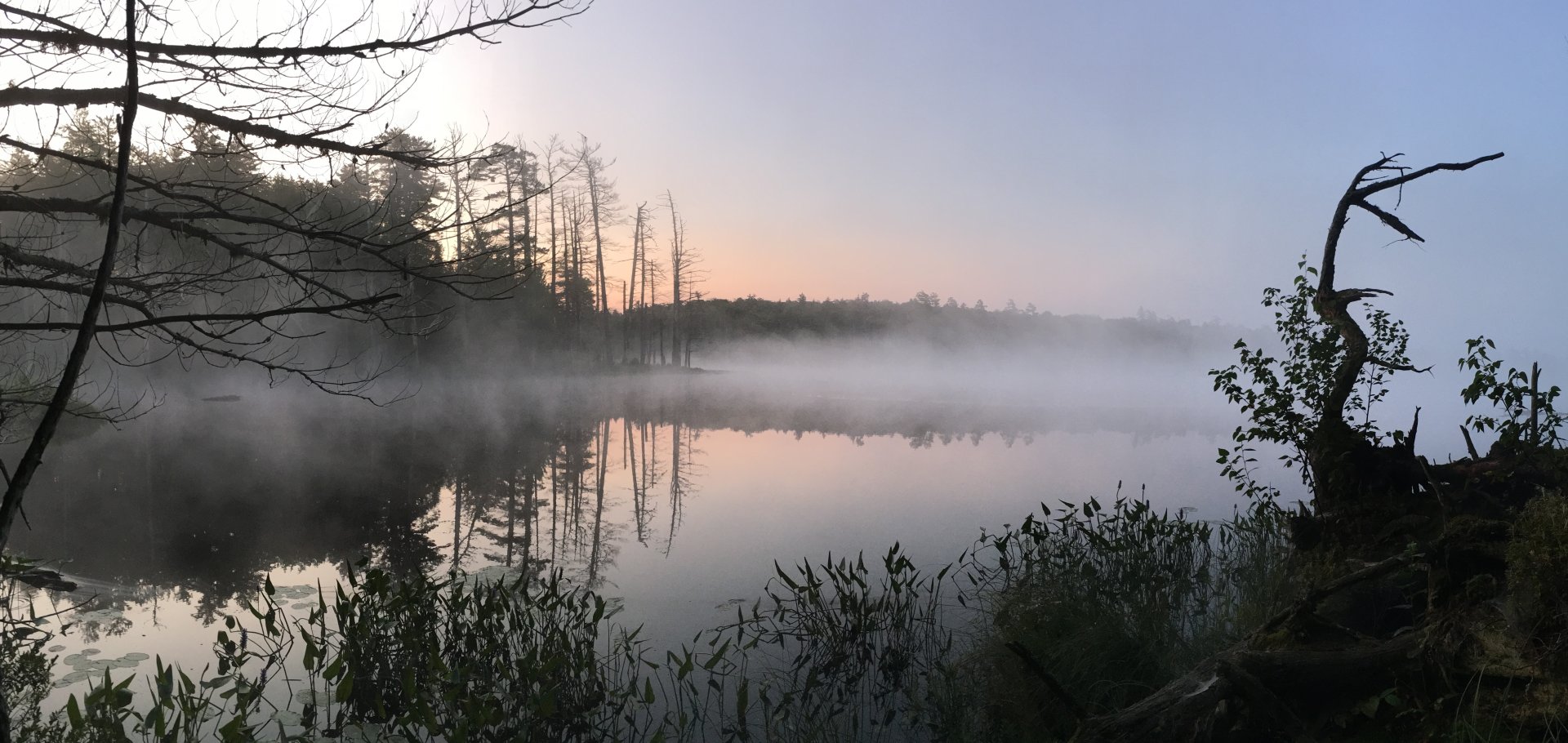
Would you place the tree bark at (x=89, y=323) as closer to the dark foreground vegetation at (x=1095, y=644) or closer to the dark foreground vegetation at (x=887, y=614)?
the dark foreground vegetation at (x=887, y=614)

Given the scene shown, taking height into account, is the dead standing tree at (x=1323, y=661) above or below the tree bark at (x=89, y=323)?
below

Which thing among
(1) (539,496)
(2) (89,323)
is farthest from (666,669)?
(1) (539,496)

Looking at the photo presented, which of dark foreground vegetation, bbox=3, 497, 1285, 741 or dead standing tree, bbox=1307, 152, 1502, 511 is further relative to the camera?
dead standing tree, bbox=1307, 152, 1502, 511

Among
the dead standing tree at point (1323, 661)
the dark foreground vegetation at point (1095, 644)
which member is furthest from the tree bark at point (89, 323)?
the dead standing tree at point (1323, 661)

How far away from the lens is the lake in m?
8.21

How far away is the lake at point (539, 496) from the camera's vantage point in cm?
821

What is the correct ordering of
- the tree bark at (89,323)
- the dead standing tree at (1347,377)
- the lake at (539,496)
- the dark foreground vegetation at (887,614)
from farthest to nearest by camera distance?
1. the lake at (539,496)
2. the dead standing tree at (1347,377)
3. the dark foreground vegetation at (887,614)
4. the tree bark at (89,323)

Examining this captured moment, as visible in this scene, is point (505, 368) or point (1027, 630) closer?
point (1027, 630)

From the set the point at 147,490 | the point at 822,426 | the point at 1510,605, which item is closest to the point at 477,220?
the point at 1510,605

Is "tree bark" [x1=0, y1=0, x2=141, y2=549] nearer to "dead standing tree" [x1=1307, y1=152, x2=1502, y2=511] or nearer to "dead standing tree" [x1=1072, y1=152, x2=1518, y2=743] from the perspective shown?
"dead standing tree" [x1=1072, y1=152, x2=1518, y2=743]

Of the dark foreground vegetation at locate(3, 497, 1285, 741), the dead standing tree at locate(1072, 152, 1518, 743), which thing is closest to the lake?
the dark foreground vegetation at locate(3, 497, 1285, 741)

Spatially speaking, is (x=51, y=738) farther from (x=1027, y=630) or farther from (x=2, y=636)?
(x=1027, y=630)

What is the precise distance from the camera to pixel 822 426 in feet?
83.9

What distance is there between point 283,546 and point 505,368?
118 ft
